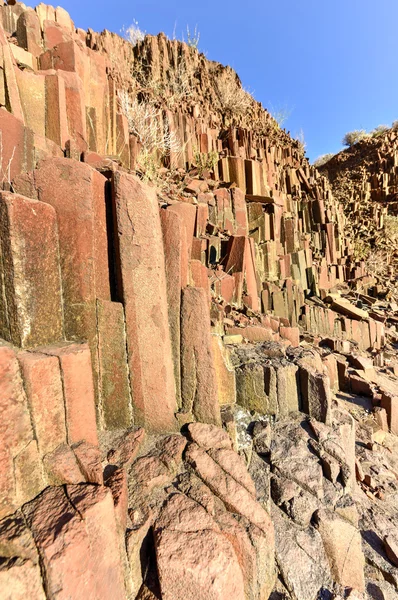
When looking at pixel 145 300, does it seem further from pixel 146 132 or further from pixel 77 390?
pixel 146 132

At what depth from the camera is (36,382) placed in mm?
1583

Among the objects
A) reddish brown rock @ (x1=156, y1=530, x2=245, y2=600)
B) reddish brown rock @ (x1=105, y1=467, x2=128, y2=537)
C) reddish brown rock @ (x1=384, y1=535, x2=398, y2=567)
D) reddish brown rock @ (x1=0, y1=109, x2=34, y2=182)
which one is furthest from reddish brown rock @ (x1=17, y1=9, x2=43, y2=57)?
reddish brown rock @ (x1=384, y1=535, x2=398, y2=567)

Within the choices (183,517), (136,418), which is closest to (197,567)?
(183,517)

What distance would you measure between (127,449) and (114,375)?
543 mm

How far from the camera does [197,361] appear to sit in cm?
247

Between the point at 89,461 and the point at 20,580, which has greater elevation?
the point at 89,461

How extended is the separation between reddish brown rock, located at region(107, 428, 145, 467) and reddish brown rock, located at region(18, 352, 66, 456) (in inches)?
16.0

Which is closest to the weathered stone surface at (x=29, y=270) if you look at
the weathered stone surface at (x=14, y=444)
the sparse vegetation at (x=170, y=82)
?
the weathered stone surface at (x=14, y=444)

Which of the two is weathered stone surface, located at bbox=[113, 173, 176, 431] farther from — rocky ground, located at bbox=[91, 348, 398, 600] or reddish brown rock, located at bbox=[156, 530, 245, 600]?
reddish brown rock, located at bbox=[156, 530, 245, 600]

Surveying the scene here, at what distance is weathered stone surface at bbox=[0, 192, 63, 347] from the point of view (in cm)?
166

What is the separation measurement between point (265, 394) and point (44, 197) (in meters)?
2.59

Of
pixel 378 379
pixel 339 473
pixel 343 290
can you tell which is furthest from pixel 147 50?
pixel 339 473

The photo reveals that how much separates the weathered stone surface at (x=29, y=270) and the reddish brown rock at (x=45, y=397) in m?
0.20

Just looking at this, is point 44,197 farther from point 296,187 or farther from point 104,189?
point 296,187
